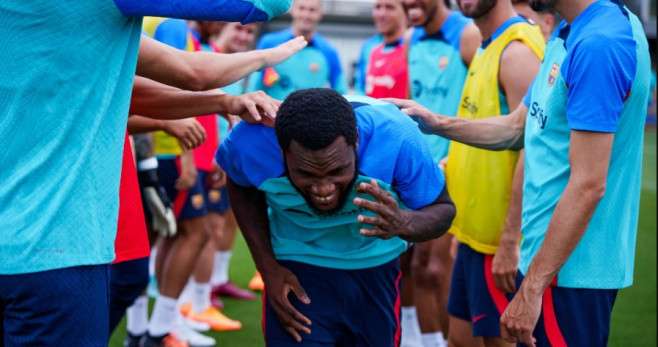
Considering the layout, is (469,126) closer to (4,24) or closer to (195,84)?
(195,84)

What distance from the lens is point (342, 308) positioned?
284cm

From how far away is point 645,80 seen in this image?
2.40 metres

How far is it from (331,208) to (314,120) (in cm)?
37

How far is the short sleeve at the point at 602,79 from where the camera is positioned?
89.5 inches

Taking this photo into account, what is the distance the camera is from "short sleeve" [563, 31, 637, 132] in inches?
89.5

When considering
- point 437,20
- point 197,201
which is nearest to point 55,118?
point 197,201

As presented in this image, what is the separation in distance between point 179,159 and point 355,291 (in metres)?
2.53

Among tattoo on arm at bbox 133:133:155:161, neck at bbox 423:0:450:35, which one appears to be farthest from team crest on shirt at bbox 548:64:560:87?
neck at bbox 423:0:450:35

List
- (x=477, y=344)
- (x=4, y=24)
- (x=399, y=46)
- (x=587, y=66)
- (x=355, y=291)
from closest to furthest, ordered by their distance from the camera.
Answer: (x=4, y=24), (x=587, y=66), (x=355, y=291), (x=477, y=344), (x=399, y=46)

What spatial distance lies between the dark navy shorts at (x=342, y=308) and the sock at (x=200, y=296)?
9.90 ft

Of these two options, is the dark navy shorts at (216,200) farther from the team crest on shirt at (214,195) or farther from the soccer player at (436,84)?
the soccer player at (436,84)

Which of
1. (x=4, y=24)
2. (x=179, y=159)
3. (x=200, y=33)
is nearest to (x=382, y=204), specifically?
(x=4, y=24)

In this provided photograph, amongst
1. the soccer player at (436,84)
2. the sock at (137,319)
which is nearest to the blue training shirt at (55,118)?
the soccer player at (436,84)

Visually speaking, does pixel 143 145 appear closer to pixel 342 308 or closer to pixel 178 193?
pixel 178 193
